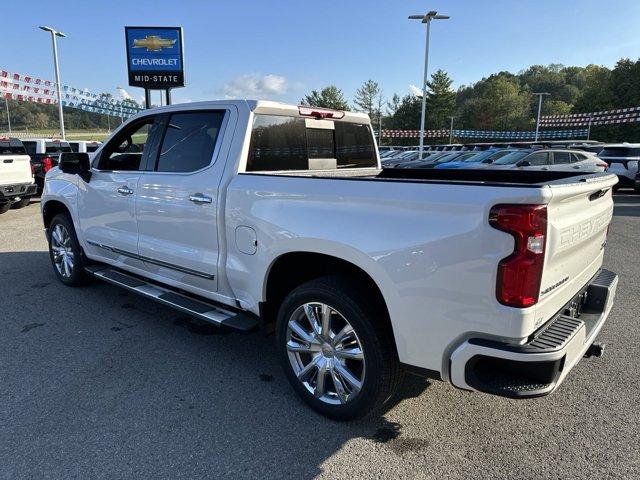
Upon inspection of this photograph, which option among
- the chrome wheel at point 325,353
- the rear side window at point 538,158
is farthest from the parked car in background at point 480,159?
the chrome wheel at point 325,353

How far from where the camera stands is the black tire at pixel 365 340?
8.45ft

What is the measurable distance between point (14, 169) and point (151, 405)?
10.00 m

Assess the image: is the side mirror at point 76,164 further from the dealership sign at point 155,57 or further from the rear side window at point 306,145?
the dealership sign at point 155,57

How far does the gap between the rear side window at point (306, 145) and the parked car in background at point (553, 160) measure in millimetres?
11801

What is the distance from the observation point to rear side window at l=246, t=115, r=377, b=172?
11.5 ft

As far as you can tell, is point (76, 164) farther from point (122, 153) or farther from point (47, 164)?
point (47, 164)

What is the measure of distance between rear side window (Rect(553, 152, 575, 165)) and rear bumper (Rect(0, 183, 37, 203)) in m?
16.0

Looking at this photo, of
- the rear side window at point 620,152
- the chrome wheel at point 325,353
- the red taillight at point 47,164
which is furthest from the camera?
the rear side window at point 620,152

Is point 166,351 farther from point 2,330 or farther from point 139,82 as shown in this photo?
point 139,82

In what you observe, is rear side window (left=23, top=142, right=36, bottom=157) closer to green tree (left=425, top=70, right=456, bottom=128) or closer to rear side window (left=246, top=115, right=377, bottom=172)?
rear side window (left=246, top=115, right=377, bottom=172)

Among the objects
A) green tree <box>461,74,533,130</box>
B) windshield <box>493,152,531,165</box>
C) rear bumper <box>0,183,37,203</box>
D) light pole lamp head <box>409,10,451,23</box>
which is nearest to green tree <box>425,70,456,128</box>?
green tree <box>461,74,533,130</box>

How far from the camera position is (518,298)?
2.07m

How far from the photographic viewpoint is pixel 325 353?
2877 millimetres

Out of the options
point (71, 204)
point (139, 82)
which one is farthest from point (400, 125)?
point (71, 204)
